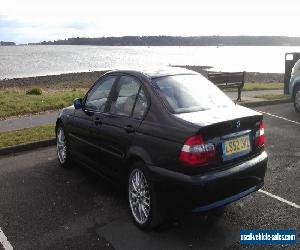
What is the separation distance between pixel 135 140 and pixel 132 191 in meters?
0.64

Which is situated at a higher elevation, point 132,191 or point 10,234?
point 132,191

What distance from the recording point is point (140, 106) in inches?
185

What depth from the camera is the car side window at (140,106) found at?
182 inches

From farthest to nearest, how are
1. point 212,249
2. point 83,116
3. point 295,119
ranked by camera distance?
point 295,119 → point 83,116 → point 212,249

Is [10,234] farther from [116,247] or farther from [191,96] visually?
[191,96]

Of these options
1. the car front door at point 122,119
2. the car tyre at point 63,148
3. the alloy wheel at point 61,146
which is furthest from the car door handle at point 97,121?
the alloy wheel at point 61,146

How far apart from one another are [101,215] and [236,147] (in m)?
1.91

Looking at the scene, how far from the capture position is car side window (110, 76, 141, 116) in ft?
16.0

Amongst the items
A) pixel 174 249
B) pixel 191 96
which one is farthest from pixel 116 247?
pixel 191 96

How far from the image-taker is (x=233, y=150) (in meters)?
4.28

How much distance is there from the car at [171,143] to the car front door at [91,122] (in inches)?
1.0

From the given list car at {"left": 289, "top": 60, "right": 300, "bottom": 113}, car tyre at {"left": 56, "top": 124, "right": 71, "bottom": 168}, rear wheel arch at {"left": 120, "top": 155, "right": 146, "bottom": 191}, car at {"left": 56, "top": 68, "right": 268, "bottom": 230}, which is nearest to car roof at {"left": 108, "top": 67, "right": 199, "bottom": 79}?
car at {"left": 56, "top": 68, "right": 268, "bottom": 230}

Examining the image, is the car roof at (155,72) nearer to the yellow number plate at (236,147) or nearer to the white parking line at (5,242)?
the yellow number plate at (236,147)

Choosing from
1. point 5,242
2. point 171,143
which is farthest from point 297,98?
point 5,242
